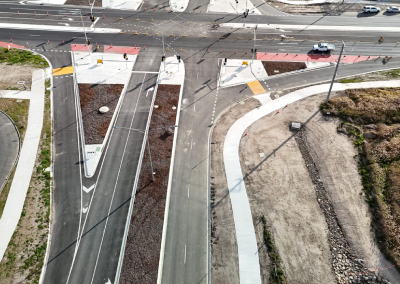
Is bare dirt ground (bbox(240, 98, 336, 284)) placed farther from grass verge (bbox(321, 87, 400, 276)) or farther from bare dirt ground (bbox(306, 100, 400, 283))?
grass verge (bbox(321, 87, 400, 276))

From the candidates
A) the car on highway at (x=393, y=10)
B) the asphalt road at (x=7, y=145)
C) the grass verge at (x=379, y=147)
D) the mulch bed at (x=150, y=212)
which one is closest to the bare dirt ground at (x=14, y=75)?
the asphalt road at (x=7, y=145)

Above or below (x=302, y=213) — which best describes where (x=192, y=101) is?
above

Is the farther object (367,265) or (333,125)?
(333,125)

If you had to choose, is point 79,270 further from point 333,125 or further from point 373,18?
point 373,18

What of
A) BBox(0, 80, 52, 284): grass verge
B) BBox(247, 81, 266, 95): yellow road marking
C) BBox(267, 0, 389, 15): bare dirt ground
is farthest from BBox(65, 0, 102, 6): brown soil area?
BBox(0, 80, 52, 284): grass verge

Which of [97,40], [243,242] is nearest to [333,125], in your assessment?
[243,242]

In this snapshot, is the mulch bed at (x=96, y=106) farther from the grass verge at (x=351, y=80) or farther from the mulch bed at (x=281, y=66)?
the grass verge at (x=351, y=80)
